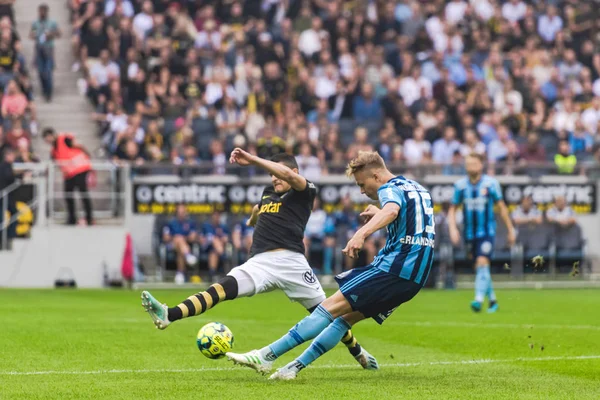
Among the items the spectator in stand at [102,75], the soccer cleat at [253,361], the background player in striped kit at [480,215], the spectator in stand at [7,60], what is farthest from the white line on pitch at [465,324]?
the spectator in stand at [7,60]

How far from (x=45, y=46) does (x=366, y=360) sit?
20026 millimetres

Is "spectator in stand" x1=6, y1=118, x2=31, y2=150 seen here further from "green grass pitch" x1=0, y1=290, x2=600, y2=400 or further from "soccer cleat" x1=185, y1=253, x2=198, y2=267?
"green grass pitch" x1=0, y1=290, x2=600, y2=400

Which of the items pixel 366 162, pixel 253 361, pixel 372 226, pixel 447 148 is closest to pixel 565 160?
pixel 447 148

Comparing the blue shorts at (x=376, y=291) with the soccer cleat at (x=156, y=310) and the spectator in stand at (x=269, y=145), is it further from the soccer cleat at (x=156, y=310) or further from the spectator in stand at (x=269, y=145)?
the spectator in stand at (x=269, y=145)

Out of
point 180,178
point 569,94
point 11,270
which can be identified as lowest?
point 11,270

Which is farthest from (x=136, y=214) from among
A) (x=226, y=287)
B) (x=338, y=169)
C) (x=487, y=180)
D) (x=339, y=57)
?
(x=226, y=287)

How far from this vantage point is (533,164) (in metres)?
28.2

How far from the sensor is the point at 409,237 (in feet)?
33.7

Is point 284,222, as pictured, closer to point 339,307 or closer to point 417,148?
point 339,307

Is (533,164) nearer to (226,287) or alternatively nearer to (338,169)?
(338,169)

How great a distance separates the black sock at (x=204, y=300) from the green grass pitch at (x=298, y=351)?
1.80ft

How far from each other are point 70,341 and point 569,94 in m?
21.1

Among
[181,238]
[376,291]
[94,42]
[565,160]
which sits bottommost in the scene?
[181,238]

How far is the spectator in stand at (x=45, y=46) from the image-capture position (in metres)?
29.5
